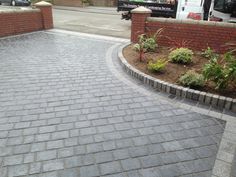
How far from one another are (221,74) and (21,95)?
4187mm

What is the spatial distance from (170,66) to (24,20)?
776cm

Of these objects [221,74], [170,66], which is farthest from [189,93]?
[170,66]

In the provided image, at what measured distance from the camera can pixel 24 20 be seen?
1112 centimetres

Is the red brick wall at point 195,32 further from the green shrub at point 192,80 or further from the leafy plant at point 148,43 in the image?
the green shrub at point 192,80

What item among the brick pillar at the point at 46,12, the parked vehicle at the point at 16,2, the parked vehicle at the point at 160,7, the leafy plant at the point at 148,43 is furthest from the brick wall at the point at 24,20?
the parked vehicle at the point at 16,2

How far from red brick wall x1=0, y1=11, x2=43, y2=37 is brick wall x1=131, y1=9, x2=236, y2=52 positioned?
17.7ft

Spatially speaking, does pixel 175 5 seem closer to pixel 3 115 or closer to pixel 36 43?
pixel 36 43

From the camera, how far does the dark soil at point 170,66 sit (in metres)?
5.18

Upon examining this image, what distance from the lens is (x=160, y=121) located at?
4285mm

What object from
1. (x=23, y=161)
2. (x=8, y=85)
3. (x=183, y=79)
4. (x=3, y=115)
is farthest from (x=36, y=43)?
(x=23, y=161)

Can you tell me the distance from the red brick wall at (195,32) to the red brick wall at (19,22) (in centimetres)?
551

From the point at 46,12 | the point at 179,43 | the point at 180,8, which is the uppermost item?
the point at 180,8

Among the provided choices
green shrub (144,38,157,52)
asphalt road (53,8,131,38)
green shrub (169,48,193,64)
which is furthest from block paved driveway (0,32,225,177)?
asphalt road (53,8,131,38)

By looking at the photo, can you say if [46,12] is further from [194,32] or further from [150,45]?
[194,32]
